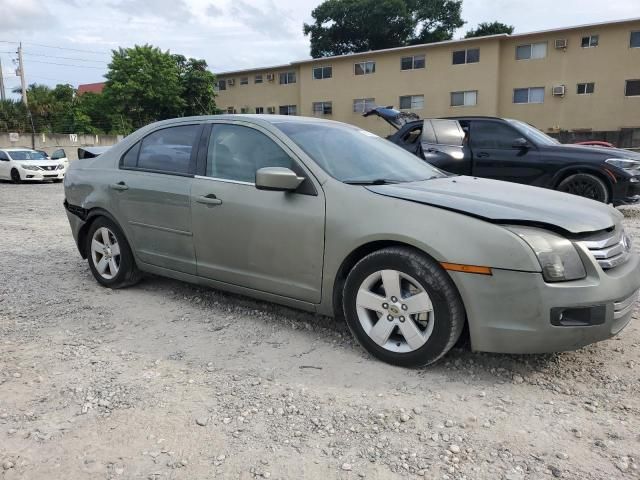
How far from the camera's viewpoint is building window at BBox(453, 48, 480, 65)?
3080 cm

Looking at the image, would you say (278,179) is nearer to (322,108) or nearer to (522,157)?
(522,157)

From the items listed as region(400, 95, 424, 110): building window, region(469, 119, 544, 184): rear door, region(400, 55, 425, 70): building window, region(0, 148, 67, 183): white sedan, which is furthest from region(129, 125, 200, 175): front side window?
region(400, 55, 425, 70): building window

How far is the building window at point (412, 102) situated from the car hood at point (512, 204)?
31.3 m

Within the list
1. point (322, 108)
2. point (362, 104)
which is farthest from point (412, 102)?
point (322, 108)

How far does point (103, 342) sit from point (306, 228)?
162 cm

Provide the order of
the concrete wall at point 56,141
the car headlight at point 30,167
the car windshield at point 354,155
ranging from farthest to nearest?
the concrete wall at point 56,141, the car headlight at point 30,167, the car windshield at point 354,155

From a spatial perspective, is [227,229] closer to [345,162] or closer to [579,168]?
[345,162]

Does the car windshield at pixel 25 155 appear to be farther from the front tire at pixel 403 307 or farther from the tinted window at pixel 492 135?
the front tire at pixel 403 307

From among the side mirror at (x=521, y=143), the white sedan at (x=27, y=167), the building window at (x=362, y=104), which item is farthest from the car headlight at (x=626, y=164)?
the building window at (x=362, y=104)

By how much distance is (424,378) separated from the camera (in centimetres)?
298

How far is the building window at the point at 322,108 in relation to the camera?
37.2 meters

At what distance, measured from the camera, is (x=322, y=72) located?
37094mm

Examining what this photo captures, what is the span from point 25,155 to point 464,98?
24.0 m

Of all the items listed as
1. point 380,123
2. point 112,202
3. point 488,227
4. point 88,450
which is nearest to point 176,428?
point 88,450
